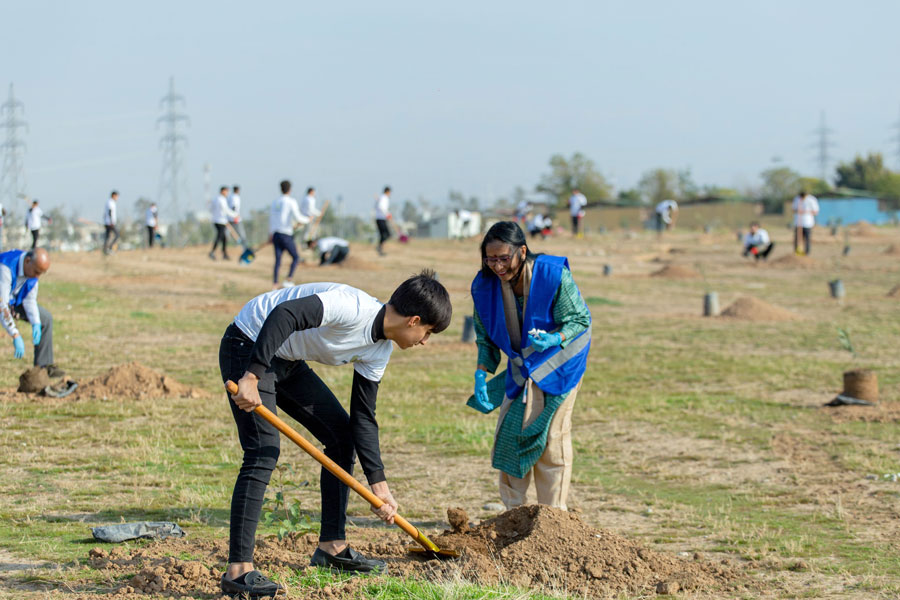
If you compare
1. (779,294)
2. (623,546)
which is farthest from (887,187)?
(623,546)

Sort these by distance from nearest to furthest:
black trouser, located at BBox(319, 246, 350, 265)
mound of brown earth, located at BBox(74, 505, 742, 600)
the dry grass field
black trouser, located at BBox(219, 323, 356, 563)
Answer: black trouser, located at BBox(219, 323, 356, 563)
mound of brown earth, located at BBox(74, 505, 742, 600)
the dry grass field
black trouser, located at BBox(319, 246, 350, 265)

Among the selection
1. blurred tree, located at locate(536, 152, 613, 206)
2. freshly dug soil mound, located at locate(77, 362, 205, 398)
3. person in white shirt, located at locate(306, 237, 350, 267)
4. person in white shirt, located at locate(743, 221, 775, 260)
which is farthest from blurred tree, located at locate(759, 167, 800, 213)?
freshly dug soil mound, located at locate(77, 362, 205, 398)

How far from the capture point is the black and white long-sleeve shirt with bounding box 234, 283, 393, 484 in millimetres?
3900

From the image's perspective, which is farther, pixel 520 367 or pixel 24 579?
pixel 520 367

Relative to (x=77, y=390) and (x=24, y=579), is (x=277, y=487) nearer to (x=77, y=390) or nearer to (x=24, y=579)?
(x=24, y=579)

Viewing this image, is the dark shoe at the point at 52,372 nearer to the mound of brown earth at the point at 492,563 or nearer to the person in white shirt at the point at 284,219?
the mound of brown earth at the point at 492,563

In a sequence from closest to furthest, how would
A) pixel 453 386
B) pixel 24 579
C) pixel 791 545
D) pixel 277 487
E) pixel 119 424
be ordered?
pixel 24 579, pixel 791 545, pixel 277 487, pixel 119 424, pixel 453 386

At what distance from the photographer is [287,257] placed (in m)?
27.7

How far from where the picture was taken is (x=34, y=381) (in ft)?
30.2

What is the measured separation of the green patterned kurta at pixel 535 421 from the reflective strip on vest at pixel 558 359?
7 centimetres

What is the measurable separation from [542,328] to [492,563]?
139cm

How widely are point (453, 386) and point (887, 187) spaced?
77.2 metres

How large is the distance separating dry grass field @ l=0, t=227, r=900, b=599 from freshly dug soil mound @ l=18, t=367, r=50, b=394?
166mm

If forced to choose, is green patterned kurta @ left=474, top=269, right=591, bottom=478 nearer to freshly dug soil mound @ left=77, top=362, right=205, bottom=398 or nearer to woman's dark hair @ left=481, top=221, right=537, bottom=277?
woman's dark hair @ left=481, top=221, right=537, bottom=277
